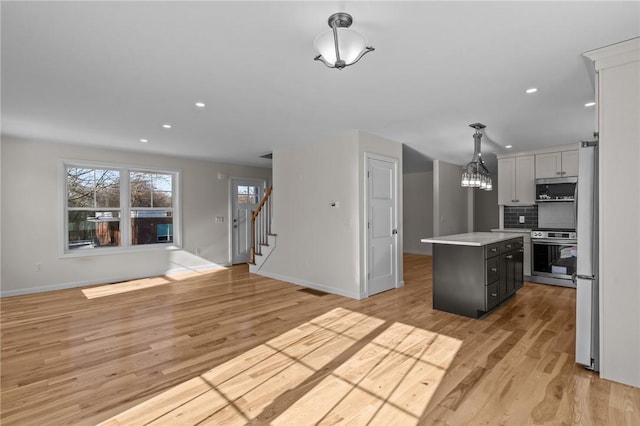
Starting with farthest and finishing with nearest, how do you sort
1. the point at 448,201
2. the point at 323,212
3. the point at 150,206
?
the point at 448,201, the point at 150,206, the point at 323,212

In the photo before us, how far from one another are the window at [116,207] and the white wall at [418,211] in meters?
6.52

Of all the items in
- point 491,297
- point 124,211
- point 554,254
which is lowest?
point 491,297

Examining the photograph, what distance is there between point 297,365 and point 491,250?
265cm

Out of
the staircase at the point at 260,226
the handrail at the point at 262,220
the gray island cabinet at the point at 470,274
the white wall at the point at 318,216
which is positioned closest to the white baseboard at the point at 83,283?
the staircase at the point at 260,226

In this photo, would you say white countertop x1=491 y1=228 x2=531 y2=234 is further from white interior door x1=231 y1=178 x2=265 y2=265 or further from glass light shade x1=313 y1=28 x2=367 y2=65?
white interior door x1=231 y1=178 x2=265 y2=265

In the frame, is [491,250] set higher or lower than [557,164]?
lower

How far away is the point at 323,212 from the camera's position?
5.00 metres

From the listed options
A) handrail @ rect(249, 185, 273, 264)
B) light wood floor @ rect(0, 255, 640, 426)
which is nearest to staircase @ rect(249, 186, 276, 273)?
handrail @ rect(249, 185, 273, 264)

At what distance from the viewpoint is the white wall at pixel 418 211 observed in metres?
9.11

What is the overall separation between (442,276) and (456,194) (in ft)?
15.0

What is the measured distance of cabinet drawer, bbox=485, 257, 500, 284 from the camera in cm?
365

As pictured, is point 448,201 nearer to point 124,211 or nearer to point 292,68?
point 292,68

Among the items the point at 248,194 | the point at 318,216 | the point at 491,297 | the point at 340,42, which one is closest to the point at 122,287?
the point at 248,194

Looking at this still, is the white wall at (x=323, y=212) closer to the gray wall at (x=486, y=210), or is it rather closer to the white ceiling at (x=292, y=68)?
the white ceiling at (x=292, y=68)
